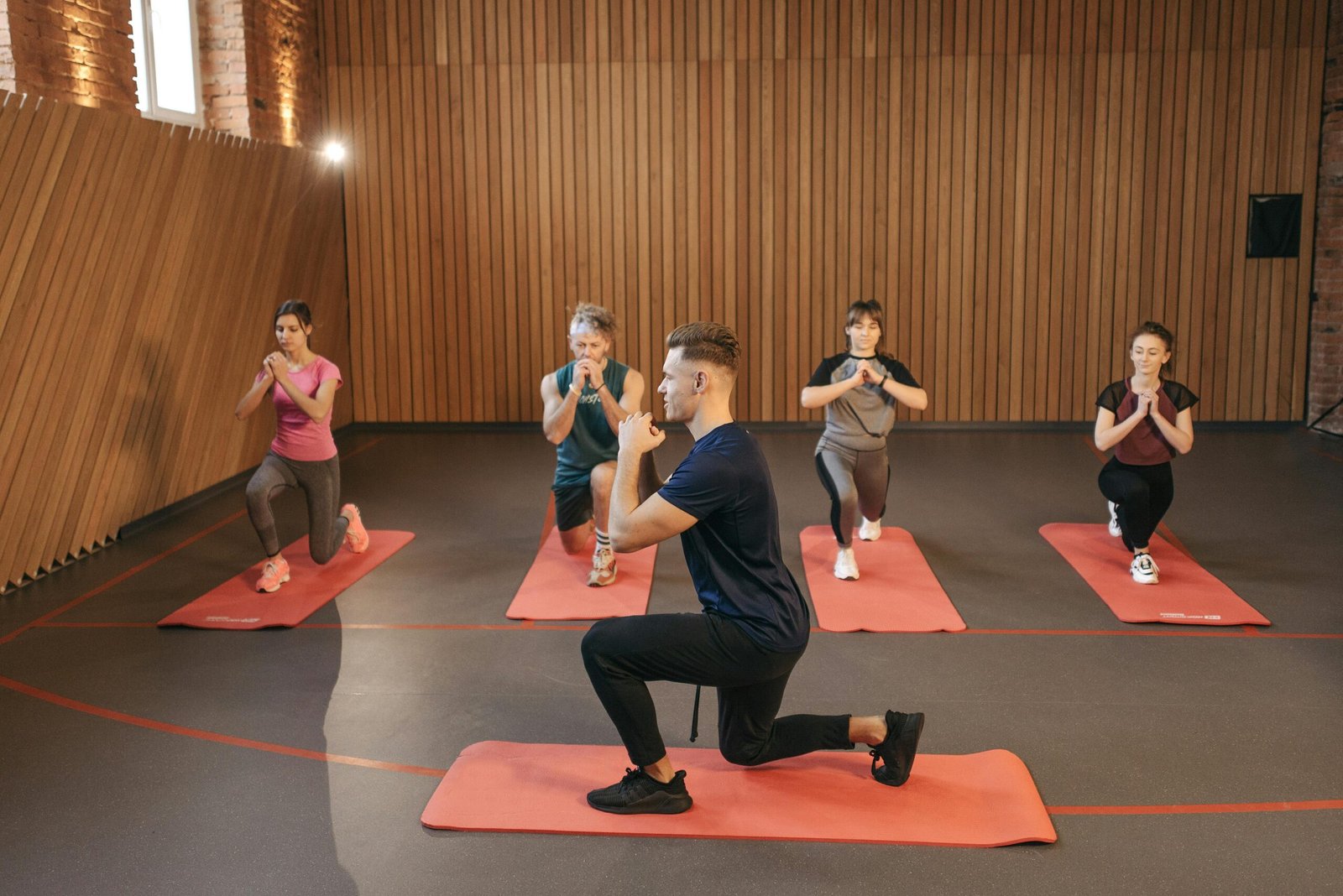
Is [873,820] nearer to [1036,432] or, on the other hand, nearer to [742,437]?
[742,437]

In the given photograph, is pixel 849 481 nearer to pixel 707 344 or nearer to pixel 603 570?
pixel 603 570

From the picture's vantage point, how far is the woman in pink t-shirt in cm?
532

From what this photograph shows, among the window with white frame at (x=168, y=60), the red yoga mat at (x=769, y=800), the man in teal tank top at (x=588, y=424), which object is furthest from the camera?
the window with white frame at (x=168, y=60)

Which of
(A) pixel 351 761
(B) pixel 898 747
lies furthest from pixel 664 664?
(A) pixel 351 761

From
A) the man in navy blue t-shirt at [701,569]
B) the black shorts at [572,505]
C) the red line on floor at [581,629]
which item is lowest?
the red line on floor at [581,629]

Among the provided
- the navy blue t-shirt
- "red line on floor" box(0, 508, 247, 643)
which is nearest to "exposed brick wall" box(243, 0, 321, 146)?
"red line on floor" box(0, 508, 247, 643)

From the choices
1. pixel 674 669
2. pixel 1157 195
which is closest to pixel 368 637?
pixel 674 669

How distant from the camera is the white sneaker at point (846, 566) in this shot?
5.48 m

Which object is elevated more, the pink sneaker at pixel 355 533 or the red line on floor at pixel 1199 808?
the pink sneaker at pixel 355 533

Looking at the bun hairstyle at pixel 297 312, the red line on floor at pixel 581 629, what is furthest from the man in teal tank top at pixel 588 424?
the bun hairstyle at pixel 297 312

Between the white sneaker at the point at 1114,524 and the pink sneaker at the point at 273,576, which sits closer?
the pink sneaker at the point at 273,576

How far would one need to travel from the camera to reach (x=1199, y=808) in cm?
330

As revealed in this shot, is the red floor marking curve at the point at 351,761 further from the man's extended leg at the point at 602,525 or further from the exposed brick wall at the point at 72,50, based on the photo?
the exposed brick wall at the point at 72,50

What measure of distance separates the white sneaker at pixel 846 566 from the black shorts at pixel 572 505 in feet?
3.99
